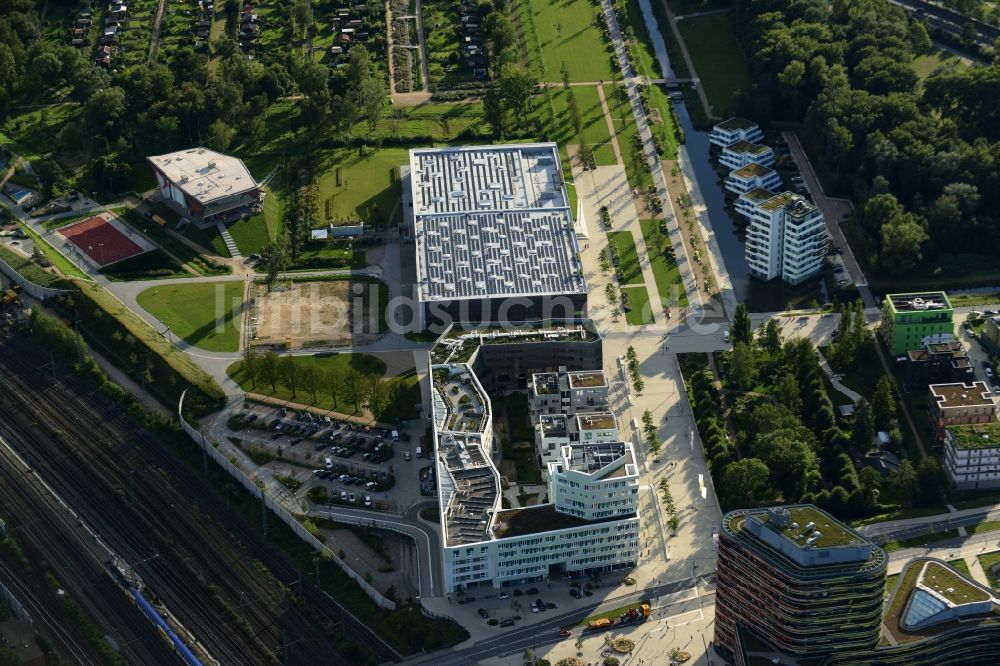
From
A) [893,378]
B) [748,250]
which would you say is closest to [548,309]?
[748,250]

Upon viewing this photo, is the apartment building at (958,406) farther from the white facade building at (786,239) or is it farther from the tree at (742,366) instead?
the white facade building at (786,239)

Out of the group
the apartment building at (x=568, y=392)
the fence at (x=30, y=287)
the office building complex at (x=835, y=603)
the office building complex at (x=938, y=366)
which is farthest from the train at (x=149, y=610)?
the office building complex at (x=938, y=366)

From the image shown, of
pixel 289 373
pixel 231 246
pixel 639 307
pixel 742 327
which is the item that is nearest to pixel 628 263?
pixel 639 307

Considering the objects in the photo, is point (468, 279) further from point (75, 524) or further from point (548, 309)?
point (75, 524)

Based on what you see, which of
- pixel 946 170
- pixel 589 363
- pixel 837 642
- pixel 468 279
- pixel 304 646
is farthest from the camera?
pixel 946 170

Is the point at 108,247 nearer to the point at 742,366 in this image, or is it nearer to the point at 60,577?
the point at 60,577
